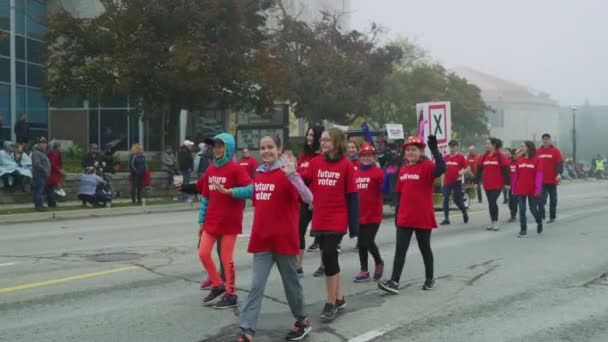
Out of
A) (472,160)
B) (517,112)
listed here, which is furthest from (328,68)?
(517,112)

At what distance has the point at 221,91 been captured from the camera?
28.6 meters

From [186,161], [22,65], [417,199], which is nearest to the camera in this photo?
[417,199]

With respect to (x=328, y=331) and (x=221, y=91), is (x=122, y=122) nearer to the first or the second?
(x=221, y=91)

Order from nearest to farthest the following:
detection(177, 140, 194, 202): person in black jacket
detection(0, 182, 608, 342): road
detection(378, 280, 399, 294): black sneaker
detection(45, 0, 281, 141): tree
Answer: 1. detection(0, 182, 608, 342): road
2. detection(378, 280, 399, 294): black sneaker
3. detection(177, 140, 194, 202): person in black jacket
4. detection(45, 0, 281, 141): tree

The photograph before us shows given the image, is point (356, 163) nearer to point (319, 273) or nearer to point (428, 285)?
point (319, 273)

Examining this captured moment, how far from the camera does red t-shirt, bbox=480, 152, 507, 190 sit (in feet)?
50.6

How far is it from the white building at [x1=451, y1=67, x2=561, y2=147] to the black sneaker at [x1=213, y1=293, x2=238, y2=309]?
115m

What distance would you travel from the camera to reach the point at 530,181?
14.3m

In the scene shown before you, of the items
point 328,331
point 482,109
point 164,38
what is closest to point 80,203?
point 164,38

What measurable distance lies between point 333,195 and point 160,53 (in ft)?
67.5

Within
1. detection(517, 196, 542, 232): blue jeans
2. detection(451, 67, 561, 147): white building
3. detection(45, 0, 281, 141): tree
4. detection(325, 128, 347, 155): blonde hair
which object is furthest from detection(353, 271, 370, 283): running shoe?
detection(451, 67, 561, 147): white building

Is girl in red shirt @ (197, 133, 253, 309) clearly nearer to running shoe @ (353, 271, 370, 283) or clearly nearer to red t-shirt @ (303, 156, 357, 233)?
red t-shirt @ (303, 156, 357, 233)

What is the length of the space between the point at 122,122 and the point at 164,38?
519 inches

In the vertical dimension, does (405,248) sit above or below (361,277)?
above
